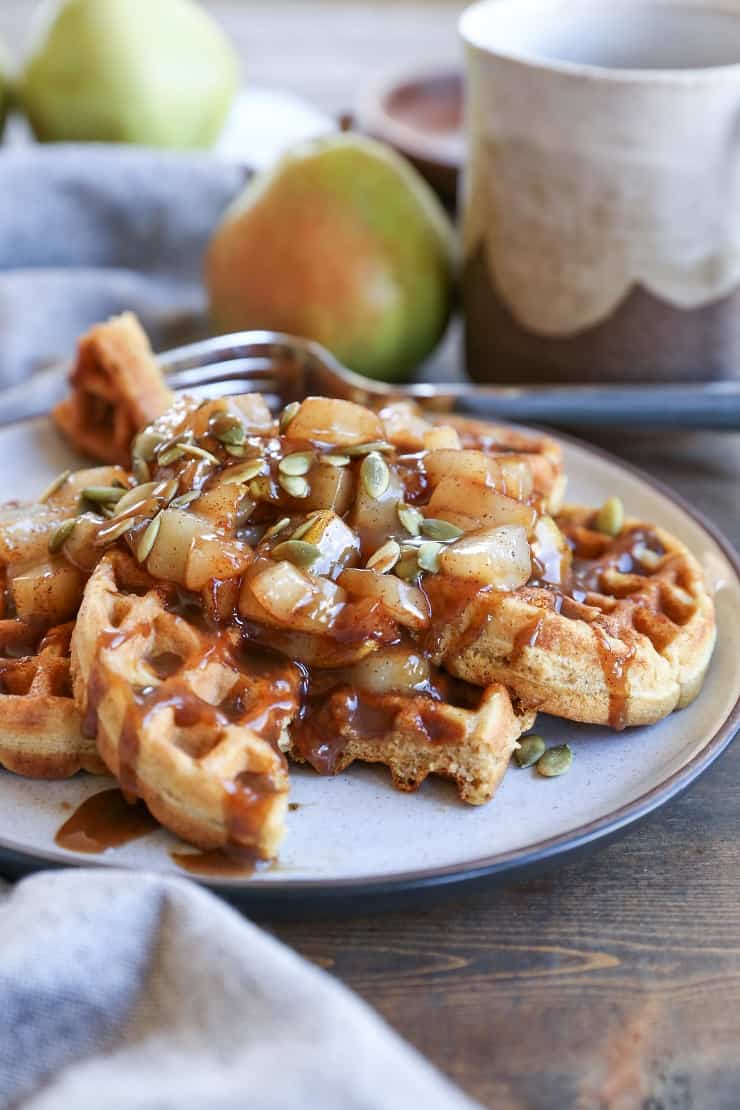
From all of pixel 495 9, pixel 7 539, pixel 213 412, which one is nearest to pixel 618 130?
pixel 495 9

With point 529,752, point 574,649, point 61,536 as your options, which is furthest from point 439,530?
point 61,536

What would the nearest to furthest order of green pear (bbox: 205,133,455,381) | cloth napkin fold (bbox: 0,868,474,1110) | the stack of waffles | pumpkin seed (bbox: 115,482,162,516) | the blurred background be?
cloth napkin fold (bbox: 0,868,474,1110)
the stack of waffles
pumpkin seed (bbox: 115,482,162,516)
green pear (bbox: 205,133,455,381)
the blurred background

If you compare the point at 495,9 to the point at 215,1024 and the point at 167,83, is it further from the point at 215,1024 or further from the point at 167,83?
the point at 215,1024

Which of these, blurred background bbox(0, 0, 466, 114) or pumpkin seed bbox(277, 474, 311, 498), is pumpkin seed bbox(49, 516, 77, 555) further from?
blurred background bbox(0, 0, 466, 114)

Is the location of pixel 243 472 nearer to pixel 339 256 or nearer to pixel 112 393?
pixel 112 393

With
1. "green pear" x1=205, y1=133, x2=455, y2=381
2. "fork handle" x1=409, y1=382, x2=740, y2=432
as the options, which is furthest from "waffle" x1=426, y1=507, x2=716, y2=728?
"green pear" x1=205, y1=133, x2=455, y2=381

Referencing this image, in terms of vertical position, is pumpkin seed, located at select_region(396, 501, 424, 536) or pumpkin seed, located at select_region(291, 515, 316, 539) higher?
pumpkin seed, located at select_region(291, 515, 316, 539)
